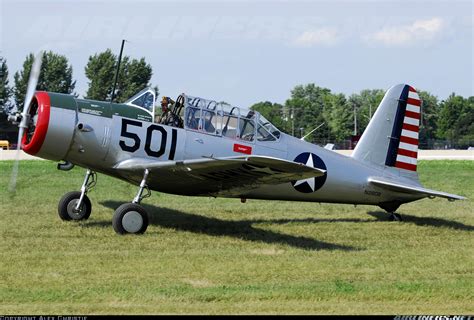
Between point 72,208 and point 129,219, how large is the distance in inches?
75.1

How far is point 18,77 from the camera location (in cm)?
4603

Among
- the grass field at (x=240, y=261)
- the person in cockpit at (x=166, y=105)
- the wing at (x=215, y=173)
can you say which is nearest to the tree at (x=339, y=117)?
the grass field at (x=240, y=261)

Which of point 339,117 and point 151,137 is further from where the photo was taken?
point 339,117

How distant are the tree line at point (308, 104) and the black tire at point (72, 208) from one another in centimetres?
2552

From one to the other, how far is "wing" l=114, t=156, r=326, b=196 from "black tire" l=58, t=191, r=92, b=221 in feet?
3.65

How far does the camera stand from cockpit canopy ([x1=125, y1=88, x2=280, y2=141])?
35.0 feet

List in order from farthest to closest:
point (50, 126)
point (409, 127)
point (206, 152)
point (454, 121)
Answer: point (454, 121) < point (409, 127) < point (206, 152) < point (50, 126)

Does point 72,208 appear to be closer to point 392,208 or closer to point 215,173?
point 215,173

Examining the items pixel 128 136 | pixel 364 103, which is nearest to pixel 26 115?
pixel 128 136

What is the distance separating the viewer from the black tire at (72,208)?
11148 mm

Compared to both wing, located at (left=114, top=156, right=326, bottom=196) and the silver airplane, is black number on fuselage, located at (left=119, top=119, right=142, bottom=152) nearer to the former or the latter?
the silver airplane

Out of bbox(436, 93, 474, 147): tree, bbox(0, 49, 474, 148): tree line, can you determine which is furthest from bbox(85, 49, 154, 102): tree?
bbox(436, 93, 474, 147): tree

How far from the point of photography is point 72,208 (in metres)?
11.2

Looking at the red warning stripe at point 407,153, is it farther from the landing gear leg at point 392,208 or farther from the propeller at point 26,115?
the propeller at point 26,115
